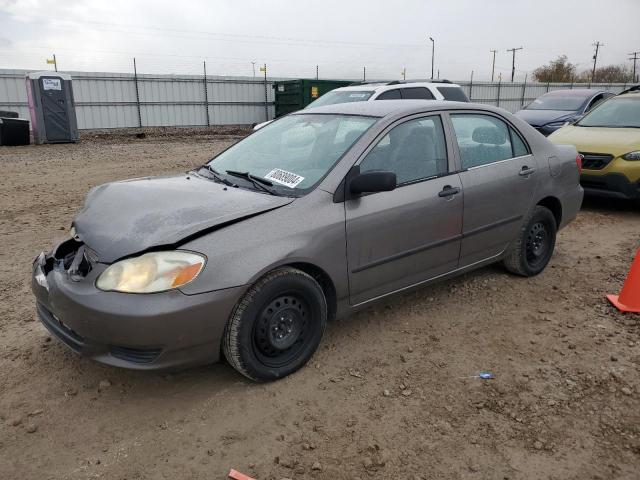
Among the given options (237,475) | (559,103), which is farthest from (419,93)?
(237,475)

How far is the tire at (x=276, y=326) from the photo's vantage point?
2.94 m

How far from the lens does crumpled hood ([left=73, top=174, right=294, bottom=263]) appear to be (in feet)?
9.45

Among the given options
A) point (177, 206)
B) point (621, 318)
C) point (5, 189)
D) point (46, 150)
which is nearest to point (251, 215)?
point (177, 206)

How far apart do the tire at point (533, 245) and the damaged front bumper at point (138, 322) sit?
2.79m

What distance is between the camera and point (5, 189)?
8.95m

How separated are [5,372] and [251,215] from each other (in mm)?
1828

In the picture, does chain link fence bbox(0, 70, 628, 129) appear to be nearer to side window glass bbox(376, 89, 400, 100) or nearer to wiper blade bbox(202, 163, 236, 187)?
side window glass bbox(376, 89, 400, 100)

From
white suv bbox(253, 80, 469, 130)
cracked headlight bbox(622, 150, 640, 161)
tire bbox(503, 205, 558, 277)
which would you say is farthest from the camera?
white suv bbox(253, 80, 469, 130)

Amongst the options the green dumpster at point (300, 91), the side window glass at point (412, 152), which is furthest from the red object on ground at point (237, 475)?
the green dumpster at point (300, 91)

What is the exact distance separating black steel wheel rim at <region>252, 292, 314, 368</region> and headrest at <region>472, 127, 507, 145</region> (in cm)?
207

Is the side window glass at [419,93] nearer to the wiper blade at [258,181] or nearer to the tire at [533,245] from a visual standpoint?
the tire at [533,245]

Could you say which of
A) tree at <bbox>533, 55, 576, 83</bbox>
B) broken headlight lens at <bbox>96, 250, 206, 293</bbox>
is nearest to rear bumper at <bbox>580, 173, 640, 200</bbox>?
broken headlight lens at <bbox>96, 250, 206, 293</bbox>

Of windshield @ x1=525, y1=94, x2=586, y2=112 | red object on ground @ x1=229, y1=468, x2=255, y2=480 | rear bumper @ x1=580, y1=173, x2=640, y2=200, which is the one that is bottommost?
red object on ground @ x1=229, y1=468, x2=255, y2=480

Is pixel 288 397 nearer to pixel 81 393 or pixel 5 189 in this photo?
pixel 81 393
